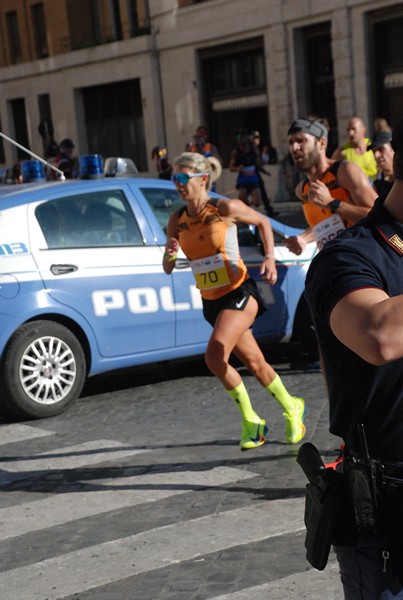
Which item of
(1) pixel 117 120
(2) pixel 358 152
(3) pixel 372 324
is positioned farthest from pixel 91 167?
(1) pixel 117 120

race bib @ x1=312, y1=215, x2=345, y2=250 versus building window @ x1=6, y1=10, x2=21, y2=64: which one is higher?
building window @ x1=6, y1=10, x2=21, y2=64

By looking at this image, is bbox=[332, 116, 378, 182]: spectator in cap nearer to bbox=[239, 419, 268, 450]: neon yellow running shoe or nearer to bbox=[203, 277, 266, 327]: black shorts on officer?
bbox=[203, 277, 266, 327]: black shorts on officer

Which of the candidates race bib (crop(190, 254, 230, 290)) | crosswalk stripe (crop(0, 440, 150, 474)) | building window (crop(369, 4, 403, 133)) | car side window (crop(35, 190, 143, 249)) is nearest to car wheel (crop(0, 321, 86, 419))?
car side window (crop(35, 190, 143, 249))

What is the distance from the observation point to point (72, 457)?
684cm

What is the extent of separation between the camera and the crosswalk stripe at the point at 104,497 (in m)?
5.62

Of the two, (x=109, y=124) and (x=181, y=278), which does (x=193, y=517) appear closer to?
(x=181, y=278)

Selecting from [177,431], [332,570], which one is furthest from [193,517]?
[177,431]

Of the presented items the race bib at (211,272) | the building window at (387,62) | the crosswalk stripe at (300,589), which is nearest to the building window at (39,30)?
the building window at (387,62)

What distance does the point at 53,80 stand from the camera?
4094cm

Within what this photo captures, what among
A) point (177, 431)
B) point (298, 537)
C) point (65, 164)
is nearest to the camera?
point (298, 537)

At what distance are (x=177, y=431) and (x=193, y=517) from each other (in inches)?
74.1

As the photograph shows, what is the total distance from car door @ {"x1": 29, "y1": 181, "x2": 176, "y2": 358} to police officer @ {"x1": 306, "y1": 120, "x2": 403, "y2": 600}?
5.47 metres

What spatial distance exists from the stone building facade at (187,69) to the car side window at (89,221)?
1868 cm

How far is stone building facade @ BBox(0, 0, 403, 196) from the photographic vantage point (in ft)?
88.9
